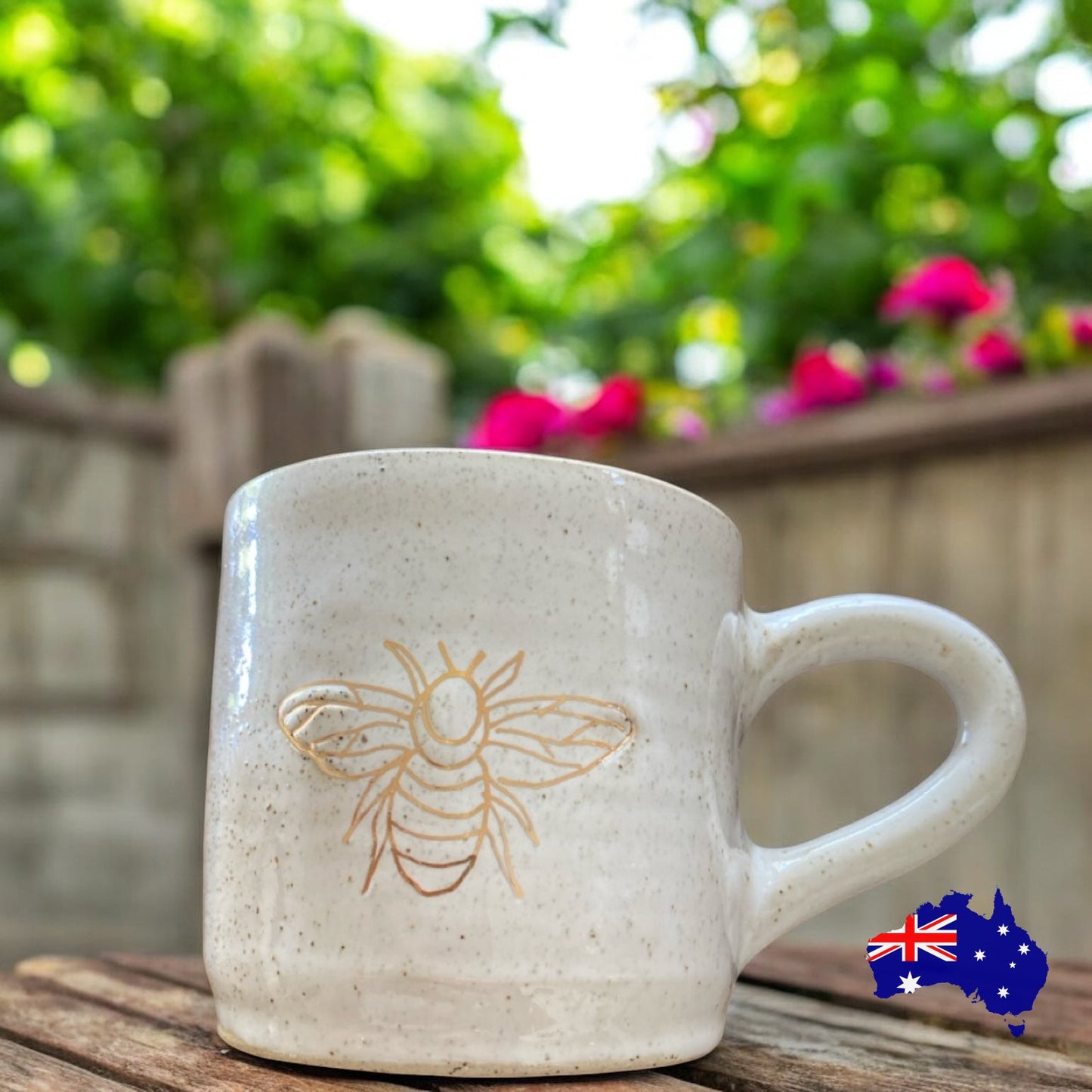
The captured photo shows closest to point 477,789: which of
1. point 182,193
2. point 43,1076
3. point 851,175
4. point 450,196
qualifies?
point 43,1076

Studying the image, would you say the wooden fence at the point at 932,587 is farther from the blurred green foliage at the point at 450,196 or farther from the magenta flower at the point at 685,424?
the blurred green foliage at the point at 450,196

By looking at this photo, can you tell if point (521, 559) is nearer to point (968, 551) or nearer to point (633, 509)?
point (633, 509)

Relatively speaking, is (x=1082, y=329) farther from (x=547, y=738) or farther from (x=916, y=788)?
(x=547, y=738)

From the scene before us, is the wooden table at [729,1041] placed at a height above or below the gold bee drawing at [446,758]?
below

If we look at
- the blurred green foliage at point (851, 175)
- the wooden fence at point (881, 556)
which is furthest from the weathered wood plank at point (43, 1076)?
the blurred green foliage at point (851, 175)

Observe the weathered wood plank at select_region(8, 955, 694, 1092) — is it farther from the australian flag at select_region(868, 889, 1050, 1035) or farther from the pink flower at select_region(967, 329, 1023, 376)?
the pink flower at select_region(967, 329, 1023, 376)

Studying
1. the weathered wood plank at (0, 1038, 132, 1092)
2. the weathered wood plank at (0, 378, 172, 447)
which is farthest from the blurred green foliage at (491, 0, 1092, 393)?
the weathered wood plank at (0, 1038, 132, 1092)
